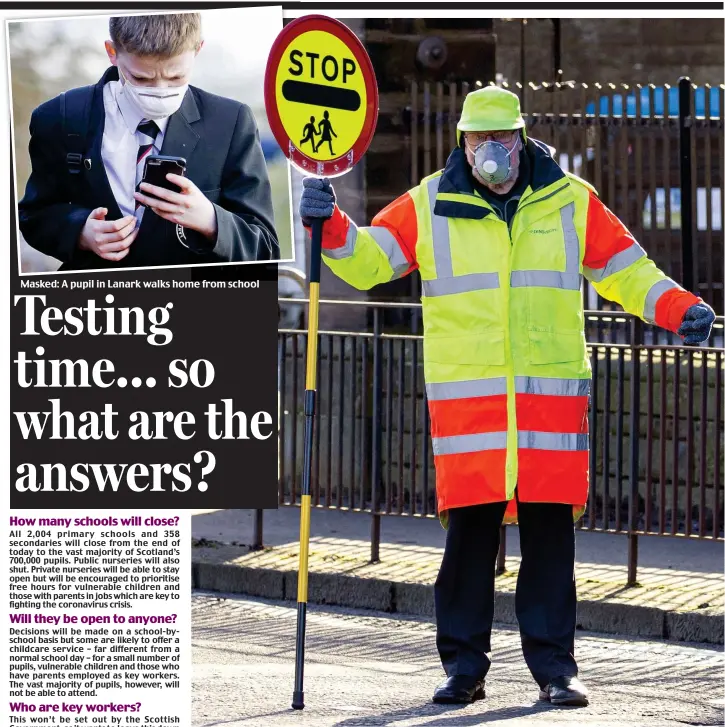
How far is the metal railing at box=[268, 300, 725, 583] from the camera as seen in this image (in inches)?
304

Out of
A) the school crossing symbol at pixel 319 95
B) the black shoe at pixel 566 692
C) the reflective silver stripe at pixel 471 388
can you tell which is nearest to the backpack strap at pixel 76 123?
the school crossing symbol at pixel 319 95

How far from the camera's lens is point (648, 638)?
7.25 metres

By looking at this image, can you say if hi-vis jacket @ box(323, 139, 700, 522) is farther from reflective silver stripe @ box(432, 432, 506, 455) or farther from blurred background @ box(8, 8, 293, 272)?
blurred background @ box(8, 8, 293, 272)

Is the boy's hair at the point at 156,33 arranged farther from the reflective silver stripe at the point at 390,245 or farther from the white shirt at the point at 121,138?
the reflective silver stripe at the point at 390,245

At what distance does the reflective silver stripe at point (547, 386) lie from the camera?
5777mm

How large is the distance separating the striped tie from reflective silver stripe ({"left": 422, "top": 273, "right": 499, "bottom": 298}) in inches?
55.2

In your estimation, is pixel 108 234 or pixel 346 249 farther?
pixel 108 234

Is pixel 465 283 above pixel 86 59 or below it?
below

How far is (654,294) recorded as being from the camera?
5.92 meters

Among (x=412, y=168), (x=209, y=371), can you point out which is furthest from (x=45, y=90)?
(x=412, y=168)

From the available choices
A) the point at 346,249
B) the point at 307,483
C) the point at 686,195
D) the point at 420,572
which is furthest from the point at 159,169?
the point at 686,195

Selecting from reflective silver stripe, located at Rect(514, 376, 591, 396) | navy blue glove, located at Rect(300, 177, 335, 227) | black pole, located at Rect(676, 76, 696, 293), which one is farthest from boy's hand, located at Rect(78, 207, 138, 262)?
black pole, located at Rect(676, 76, 696, 293)

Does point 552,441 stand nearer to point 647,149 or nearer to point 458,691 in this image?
point 458,691

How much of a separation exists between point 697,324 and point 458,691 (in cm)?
140
